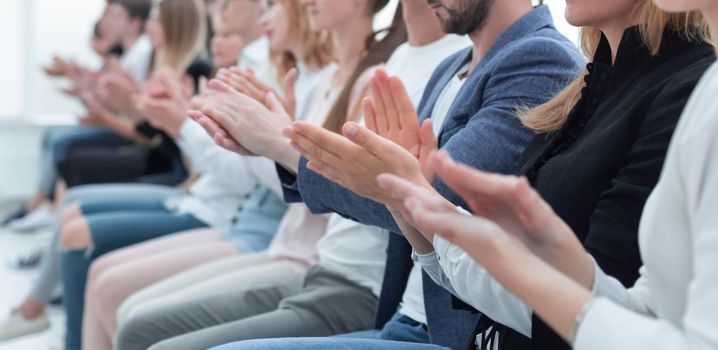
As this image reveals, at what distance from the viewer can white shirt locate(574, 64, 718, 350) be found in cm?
71

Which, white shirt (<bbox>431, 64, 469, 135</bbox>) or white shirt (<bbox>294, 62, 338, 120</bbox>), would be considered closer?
white shirt (<bbox>431, 64, 469, 135</bbox>)

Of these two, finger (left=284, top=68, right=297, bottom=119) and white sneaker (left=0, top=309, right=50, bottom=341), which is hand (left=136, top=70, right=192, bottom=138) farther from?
white sneaker (left=0, top=309, right=50, bottom=341)

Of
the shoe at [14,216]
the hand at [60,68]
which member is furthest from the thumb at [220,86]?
the shoe at [14,216]

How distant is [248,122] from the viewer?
153 cm

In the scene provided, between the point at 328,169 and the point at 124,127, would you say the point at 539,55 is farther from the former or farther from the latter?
the point at 124,127

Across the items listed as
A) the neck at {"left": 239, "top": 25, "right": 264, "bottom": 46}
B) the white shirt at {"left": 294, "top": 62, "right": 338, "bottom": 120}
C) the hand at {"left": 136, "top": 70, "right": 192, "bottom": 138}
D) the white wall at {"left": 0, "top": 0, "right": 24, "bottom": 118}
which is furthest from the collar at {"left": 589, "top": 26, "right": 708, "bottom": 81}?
the white wall at {"left": 0, "top": 0, "right": 24, "bottom": 118}

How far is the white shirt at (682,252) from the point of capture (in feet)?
2.32

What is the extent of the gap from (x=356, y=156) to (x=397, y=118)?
0.59 ft

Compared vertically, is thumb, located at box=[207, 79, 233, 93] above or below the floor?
above

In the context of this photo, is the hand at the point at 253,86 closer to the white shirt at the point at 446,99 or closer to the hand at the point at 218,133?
the hand at the point at 218,133

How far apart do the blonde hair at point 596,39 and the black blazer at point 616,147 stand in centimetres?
1

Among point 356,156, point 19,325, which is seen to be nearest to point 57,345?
point 19,325

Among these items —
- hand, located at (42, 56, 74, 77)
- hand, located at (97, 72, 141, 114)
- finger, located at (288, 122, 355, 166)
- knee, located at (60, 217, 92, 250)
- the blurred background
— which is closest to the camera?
finger, located at (288, 122, 355, 166)

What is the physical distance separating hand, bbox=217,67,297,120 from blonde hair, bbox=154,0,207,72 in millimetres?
1593
